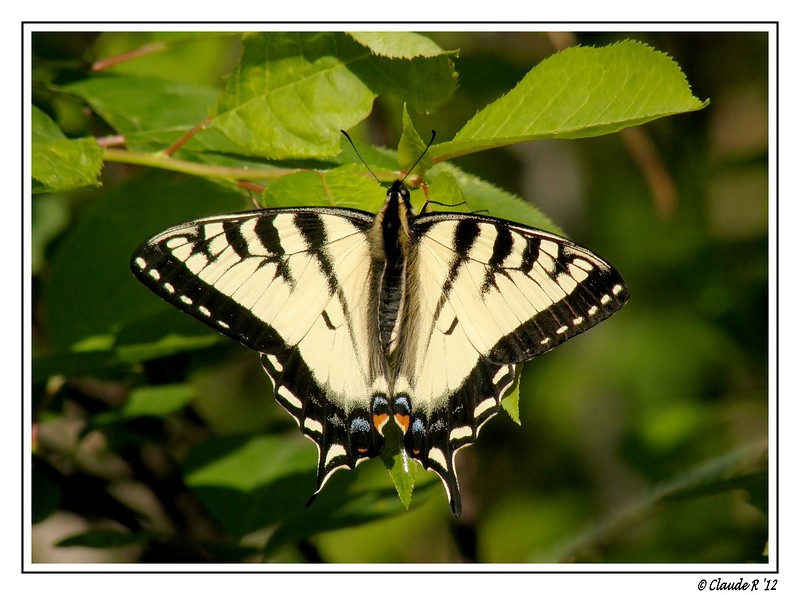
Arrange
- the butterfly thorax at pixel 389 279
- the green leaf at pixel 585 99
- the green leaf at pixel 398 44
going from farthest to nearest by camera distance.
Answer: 1. the butterfly thorax at pixel 389 279
2. the green leaf at pixel 398 44
3. the green leaf at pixel 585 99

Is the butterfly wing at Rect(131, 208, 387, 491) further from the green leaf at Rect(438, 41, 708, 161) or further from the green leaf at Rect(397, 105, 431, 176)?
the green leaf at Rect(438, 41, 708, 161)

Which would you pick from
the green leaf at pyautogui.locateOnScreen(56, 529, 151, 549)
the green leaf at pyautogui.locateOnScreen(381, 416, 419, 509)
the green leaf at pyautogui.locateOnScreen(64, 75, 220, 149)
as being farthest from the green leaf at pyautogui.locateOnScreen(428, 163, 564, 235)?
the green leaf at pyautogui.locateOnScreen(56, 529, 151, 549)

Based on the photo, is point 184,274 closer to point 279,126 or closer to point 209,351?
point 279,126

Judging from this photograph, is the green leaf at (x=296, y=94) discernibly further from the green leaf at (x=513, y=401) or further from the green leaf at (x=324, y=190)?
the green leaf at (x=513, y=401)

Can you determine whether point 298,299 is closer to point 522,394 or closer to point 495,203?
point 495,203

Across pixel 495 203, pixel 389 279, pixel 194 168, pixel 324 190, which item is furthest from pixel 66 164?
pixel 495 203

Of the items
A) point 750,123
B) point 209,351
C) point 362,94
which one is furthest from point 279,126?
point 750,123

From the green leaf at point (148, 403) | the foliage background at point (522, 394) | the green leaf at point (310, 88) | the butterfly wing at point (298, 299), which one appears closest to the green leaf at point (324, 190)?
the butterfly wing at point (298, 299)
